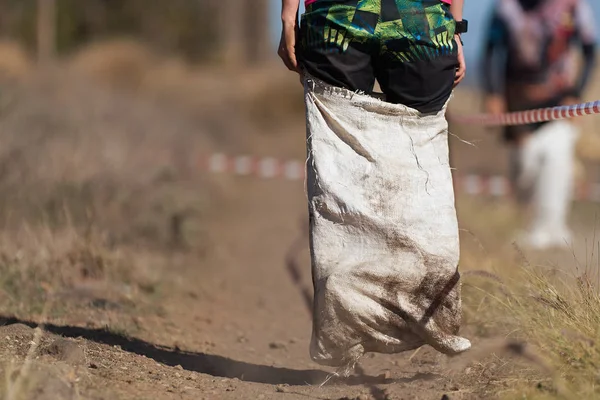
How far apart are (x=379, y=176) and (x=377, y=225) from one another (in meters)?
0.19

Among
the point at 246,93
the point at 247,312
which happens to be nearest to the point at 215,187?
the point at 247,312

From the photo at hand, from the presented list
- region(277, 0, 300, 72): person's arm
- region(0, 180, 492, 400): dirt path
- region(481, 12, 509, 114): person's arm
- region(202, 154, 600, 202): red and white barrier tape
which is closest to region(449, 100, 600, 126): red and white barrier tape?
region(481, 12, 509, 114): person's arm

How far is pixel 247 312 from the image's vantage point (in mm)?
6836

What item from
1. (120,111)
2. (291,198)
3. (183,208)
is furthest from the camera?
(291,198)

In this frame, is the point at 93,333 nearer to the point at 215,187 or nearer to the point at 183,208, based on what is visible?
the point at 183,208

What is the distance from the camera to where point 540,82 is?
9.62 meters

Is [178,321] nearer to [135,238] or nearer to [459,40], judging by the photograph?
[135,238]

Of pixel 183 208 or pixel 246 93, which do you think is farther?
pixel 246 93

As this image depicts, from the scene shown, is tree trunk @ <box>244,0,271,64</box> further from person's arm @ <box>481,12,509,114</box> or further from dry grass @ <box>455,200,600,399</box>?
dry grass @ <box>455,200,600,399</box>

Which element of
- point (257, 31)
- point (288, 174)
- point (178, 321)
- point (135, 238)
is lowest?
point (257, 31)

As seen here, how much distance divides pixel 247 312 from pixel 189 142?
259 inches

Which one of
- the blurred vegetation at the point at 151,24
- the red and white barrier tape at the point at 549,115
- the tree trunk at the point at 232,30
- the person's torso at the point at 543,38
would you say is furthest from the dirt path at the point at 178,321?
the tree trunk at the point at 232,30

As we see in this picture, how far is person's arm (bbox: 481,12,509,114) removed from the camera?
9812 millimetres

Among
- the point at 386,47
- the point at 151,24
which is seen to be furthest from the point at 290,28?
the point at 151,24
